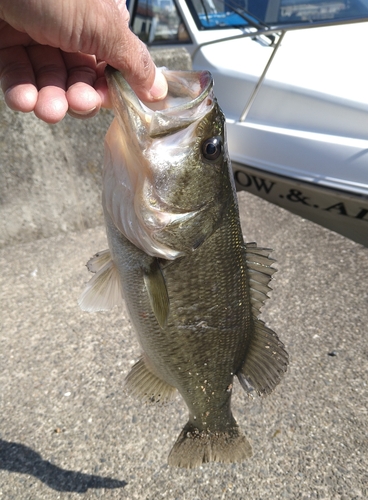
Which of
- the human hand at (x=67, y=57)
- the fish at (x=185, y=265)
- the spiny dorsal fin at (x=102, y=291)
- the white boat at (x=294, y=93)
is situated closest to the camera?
the human hand at (x=67, y=57)

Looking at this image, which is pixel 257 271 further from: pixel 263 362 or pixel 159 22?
pixel 159 22

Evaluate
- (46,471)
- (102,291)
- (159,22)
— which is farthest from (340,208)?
(159,22)

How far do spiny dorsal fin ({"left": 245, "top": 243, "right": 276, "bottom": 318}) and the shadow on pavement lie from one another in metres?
1.23

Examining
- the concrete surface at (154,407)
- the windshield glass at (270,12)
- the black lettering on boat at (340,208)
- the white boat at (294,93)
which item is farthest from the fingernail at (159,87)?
the windshield glass at (270,12)

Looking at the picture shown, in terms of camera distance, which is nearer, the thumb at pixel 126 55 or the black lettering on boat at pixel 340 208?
the thumb at pixel 126 55

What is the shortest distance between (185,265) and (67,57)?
866 millimetres

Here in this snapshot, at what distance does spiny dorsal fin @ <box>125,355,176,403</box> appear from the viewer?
1.79 m

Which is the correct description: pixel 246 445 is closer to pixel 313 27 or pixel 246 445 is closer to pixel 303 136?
pixel 303 136

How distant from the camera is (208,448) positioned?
1792 mm

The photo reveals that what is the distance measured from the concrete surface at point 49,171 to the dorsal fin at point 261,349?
2.53 meters

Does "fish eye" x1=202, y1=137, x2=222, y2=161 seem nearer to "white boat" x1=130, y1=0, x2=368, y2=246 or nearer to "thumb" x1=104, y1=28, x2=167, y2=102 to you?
"thumb" x1=104, y1=28, x2=167, y2=102

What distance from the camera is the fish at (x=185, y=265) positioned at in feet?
4.41

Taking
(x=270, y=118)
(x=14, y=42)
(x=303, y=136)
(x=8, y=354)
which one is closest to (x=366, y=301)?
(x=303, y=136)

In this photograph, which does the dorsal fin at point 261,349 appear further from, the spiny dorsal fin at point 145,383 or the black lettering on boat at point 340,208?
the black lettering on boat at point 340,208
